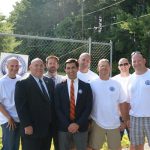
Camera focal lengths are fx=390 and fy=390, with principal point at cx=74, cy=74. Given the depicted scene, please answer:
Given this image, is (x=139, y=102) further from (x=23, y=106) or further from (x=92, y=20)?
(x=92, y=20)

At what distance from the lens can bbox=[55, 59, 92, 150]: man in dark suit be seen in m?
5.96

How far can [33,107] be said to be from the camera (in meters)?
5.70

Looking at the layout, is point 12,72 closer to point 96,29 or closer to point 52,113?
point 52,113

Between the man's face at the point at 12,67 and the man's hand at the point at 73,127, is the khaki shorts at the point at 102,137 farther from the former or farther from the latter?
the man's face at the point at 12,67

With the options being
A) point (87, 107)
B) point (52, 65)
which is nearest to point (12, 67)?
point (52, 65)

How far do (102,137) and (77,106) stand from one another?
2.48ft

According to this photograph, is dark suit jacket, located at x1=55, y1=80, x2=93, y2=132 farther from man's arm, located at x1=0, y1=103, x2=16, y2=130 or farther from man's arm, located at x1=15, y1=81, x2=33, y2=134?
man's arm, located at x1=0, y1=103, x2=16, y2=130

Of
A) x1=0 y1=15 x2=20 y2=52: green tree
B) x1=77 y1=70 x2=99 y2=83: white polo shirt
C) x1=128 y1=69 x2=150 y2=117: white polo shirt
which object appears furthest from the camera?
x1=0 y1=15 x2=20 y2=52: green tree

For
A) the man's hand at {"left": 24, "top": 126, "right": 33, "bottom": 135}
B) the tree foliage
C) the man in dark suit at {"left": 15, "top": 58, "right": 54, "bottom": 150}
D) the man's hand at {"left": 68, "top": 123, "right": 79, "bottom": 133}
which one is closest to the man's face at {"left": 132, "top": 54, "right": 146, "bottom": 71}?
the man's hand at {"left": 68, "top": 123, "right": 79, "bottom": 133}

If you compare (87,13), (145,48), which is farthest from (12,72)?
(87,13)

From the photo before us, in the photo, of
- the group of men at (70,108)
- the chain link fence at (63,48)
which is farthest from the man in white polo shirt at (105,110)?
the chain link fence at (63,48)

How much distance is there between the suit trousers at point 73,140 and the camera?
6027 millimetres

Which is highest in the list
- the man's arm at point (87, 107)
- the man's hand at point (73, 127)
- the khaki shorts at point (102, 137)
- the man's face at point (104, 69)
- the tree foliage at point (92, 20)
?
the tree foliage at point (92, 20)

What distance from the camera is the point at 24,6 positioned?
63531 millimetres
